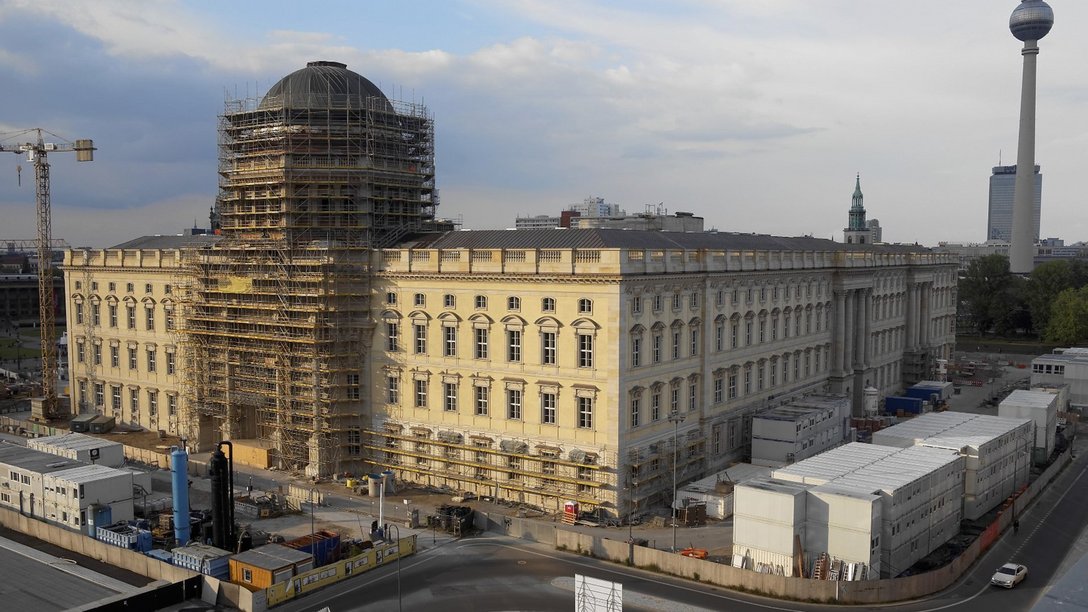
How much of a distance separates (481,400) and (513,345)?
4.70 meters

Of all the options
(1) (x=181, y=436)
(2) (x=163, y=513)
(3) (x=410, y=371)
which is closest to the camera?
(2) (x=163, y=513)

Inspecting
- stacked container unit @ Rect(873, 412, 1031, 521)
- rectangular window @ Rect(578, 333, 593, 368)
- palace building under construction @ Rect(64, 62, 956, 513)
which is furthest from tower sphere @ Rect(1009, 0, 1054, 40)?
rectangular window @ Rect(578, 333, 593, 368)

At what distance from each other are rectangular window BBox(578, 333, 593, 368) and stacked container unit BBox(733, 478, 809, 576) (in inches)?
545

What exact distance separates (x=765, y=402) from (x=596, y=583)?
39.9 meters

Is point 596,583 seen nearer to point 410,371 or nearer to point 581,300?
point 581,300

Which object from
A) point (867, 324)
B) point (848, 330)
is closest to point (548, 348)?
point (848, 330)

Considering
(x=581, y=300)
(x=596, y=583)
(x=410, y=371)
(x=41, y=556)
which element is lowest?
(x=41, y=556)

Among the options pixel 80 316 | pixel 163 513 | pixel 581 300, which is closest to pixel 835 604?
pixel 581 300

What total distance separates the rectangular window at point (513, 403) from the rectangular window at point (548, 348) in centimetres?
307

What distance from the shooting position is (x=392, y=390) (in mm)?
63312

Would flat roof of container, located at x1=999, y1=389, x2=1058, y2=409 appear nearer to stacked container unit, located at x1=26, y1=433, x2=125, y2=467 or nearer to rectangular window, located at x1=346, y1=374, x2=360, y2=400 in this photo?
rectangular window, located at x1=346, y1=374, x2=360, y2=400

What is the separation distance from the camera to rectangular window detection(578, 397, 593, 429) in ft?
179

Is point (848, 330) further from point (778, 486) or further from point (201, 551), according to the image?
point (201, 551)

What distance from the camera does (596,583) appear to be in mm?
34562
